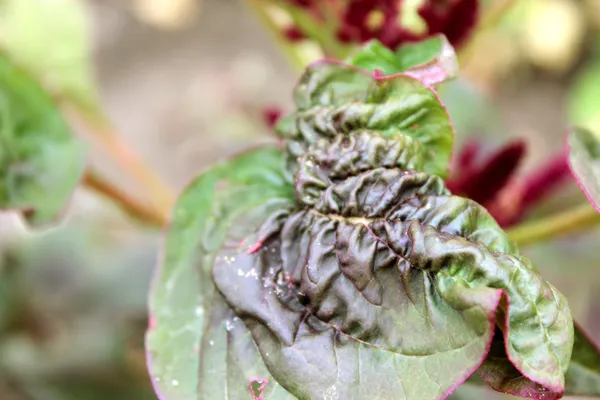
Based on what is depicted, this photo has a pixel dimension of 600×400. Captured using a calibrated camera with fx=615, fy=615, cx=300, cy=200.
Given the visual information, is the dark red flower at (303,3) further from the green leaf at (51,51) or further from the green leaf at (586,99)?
the green leaf at (586,99)

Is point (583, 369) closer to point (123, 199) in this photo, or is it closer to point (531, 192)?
point (531, 192)

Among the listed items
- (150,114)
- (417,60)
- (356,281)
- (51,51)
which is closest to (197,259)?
(356,281)

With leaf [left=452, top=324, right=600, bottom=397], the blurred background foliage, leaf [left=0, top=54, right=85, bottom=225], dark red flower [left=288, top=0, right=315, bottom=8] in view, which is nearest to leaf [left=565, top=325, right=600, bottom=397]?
leaf [left=452, top=324, right=600, bottom=397]

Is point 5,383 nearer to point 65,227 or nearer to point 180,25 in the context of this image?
point 65,227

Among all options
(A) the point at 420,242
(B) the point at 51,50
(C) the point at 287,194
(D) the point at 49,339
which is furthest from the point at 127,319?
(A) the point at 420,242

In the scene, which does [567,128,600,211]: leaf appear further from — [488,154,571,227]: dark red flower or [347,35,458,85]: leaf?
[488,154,571,227]: dark red flower

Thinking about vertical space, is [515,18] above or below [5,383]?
above
